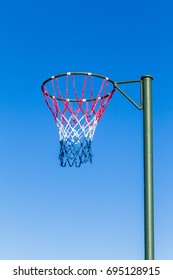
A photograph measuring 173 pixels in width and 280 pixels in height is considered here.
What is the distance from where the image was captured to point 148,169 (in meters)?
10.2

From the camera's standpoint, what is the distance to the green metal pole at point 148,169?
9859mm

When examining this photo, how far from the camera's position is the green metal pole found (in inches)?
388
